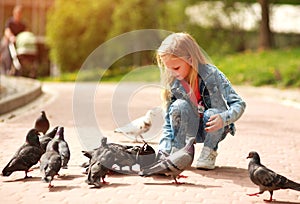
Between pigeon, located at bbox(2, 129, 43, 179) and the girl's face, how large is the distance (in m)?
1.38

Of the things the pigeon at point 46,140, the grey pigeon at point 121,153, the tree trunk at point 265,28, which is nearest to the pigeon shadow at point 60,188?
the grey pigeon at point 121,153

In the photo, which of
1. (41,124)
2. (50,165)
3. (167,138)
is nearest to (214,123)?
(167,138)

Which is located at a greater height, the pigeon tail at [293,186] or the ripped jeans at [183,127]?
the ripped jeans at [183,127]

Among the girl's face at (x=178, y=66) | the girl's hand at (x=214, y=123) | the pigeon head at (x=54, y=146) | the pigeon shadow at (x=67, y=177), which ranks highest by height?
the girl's face at (x=178, y=66)

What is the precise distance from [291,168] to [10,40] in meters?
12.6

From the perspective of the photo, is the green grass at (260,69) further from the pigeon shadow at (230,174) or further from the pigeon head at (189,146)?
the pigeon head at (189,146)

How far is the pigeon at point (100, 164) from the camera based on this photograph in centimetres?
498

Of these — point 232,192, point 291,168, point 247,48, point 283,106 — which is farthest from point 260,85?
point 232,192

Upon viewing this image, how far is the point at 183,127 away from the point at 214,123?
1.32 ft

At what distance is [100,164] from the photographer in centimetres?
500

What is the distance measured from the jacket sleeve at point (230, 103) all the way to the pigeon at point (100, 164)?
3.58ft

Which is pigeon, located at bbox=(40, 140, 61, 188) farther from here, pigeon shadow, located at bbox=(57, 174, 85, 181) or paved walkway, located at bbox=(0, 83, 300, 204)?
pigeon shadow, located at bbox=(57, 174, 85, 181)

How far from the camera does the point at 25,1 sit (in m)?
35.2

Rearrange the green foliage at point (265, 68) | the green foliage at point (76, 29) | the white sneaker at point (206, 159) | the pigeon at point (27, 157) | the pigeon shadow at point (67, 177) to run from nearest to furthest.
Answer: the pigeon at point (27, 157)
the pigeon shadow at point (67, 177)
the white sneaker at point (206, 159)
the green foliage at point (265, 68)
the green foliage at point (76, 29)
